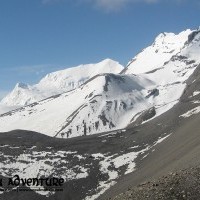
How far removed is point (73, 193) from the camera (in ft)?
295

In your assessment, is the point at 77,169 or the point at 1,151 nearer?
the point at 77,169

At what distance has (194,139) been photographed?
89.6 meters

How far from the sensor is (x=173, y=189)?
32.4 m

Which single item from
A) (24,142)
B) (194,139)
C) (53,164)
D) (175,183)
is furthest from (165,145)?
(175,183)

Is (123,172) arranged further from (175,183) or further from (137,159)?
(175,183)

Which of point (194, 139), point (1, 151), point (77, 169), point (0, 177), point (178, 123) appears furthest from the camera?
point (178, 123)

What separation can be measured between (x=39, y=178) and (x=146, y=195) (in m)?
68.9

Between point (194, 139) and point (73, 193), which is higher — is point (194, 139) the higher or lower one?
the higher one

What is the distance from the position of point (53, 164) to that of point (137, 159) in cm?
1966

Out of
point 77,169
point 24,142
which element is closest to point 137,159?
point 77,169

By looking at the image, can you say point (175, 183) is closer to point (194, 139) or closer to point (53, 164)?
point (194, 139)

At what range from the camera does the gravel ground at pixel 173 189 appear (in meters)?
31.8

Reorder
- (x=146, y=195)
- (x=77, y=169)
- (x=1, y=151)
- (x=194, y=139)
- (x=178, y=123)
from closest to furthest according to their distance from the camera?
(x=146, y=195)
(x=194, y=139)
(x=77, y=169)
(x=1, y=151)
(x=178, y=123)

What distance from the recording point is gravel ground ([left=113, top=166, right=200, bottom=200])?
31.8 metres
